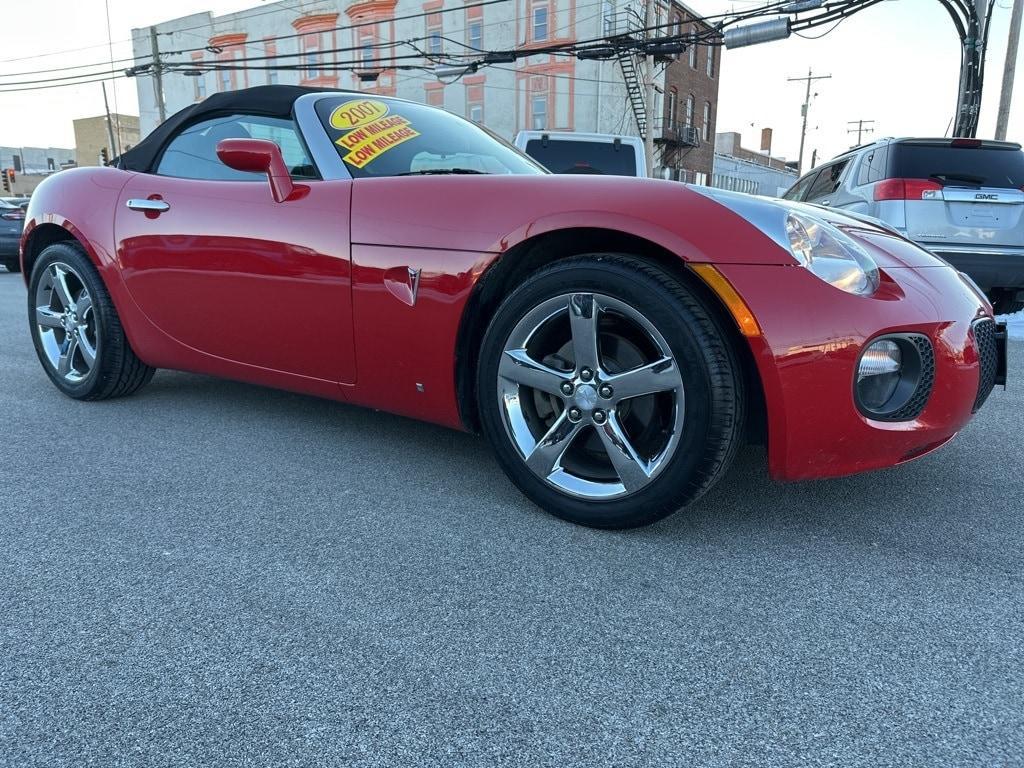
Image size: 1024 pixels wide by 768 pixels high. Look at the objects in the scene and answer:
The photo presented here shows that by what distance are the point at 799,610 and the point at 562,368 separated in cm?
91

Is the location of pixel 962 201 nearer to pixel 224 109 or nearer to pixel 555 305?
pixel 555 305

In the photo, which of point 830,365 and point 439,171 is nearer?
point 830,365

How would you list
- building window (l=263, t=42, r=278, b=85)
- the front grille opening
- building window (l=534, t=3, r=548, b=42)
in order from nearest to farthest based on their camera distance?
the front grille opening → building window (l=534, t=3, r=548, b=42) → building window (l=263, t=42, r=278, b=85)

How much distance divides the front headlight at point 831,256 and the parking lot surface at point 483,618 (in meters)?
0.72

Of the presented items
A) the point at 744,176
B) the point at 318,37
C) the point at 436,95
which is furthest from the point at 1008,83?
the point at 744,176

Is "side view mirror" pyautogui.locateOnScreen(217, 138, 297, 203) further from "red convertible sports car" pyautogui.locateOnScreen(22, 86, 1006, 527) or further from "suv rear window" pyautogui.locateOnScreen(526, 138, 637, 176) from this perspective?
"suv rear window" pyautogui.locateOnScreen(526, 138, 637, 176)

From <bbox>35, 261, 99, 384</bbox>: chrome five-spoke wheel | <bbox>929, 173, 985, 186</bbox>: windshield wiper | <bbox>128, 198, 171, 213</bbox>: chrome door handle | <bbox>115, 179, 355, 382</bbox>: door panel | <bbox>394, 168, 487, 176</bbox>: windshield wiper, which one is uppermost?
<bbox>394, 168, 487, 176</bbox>: windshield wiper

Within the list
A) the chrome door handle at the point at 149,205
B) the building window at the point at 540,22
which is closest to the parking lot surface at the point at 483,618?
the chrome door handle at the point at 149,205

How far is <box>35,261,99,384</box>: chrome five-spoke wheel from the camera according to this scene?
135 inches

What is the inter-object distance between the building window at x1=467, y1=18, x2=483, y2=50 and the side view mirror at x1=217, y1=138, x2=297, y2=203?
90.3 ft

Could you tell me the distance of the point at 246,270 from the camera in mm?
2691

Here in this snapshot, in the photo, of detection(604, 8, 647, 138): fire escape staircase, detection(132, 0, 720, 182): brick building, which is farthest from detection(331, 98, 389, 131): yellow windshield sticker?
detection(604, 8, 647, 138): fire escape staircase

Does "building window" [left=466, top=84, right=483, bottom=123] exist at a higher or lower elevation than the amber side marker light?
higher

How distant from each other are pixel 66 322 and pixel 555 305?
268 cm
